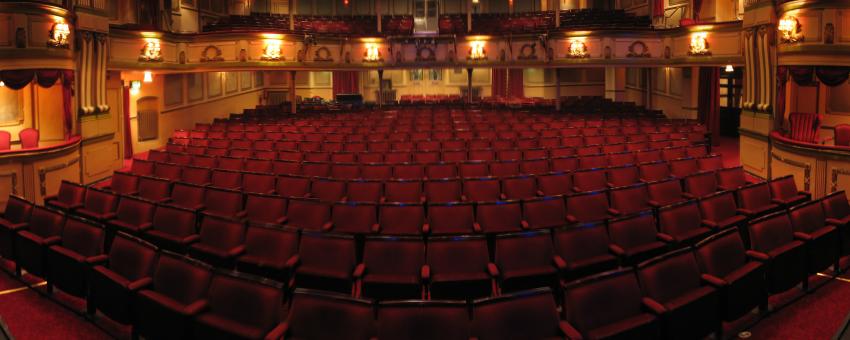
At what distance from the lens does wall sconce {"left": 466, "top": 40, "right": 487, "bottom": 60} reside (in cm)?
2158

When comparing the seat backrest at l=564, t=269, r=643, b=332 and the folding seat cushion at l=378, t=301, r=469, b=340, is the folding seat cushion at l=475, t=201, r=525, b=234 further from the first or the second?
the folding seat cushion at l=378, t=301, r=469, b=340

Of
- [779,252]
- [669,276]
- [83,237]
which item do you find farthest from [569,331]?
[83,237]

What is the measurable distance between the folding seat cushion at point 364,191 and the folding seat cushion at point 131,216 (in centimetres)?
259

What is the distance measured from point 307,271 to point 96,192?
4.06 meters

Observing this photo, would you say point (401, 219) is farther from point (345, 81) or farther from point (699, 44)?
point (345, 81)

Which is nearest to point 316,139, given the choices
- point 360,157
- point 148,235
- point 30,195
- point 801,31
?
point 360,157

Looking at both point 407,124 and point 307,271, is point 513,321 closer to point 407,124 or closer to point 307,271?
point 307,271

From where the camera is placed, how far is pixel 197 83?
20.8 metres

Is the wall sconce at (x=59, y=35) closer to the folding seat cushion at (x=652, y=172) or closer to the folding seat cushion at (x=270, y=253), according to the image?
the folding seat cushion at (x=270, y=253)

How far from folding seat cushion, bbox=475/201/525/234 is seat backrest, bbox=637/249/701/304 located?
2007 millimetres

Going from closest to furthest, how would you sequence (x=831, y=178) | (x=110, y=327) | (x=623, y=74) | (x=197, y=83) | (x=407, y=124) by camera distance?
(x=110, y=327), (x=831, y=178), (x=407, y=124), (x=197, y=83), (x=623, y=74)

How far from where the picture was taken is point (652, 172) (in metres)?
9.12

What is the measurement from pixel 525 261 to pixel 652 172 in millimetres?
4868

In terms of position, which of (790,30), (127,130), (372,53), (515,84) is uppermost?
(372,53)
